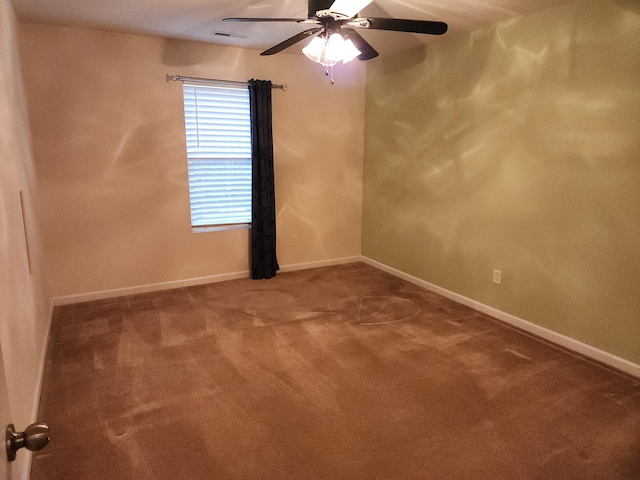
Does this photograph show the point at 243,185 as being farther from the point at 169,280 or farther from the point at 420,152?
the point at 420,152

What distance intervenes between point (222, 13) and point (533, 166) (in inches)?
100.0

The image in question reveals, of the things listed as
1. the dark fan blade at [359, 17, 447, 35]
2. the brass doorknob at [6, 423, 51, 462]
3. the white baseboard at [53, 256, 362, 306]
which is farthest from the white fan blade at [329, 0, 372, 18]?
the white baseboard at [53, 256, 362, 306]

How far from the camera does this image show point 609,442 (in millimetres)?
1924

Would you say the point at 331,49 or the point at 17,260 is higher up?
the point at 331,49

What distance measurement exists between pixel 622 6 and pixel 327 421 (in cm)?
292

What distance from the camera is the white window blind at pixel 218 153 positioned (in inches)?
155

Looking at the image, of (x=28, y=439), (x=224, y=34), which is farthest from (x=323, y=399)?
(x=224, y=34)

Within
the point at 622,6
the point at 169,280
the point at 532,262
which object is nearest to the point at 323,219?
the point at 169,280

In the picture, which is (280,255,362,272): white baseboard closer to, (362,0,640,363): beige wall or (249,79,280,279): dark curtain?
(249,79,280,279): dark curtain

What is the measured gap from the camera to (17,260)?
206cm

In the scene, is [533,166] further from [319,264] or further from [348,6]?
[319,264]

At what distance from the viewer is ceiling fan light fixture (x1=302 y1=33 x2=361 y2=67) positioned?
8.04 ft

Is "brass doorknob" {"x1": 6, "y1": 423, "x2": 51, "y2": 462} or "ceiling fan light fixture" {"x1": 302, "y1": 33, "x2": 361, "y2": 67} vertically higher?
"ceiling fan light fixture" {"x1": 302, "y1": 33, "x2": 361, "y2": 67}

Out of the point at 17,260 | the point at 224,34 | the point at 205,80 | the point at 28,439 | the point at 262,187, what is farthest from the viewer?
the point at 262,187
